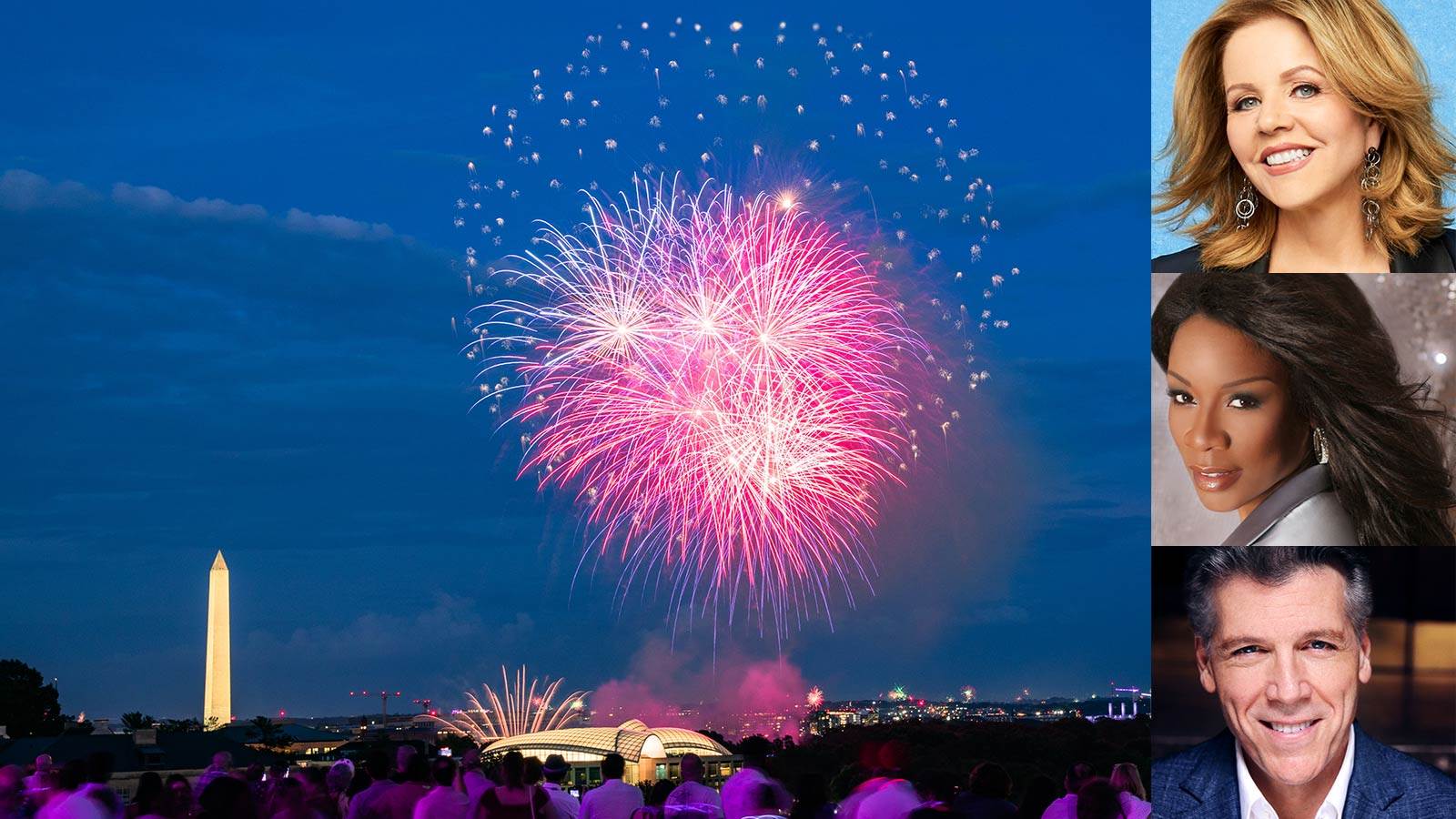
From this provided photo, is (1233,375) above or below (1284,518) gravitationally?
above

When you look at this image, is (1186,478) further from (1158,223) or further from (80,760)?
(80,760)

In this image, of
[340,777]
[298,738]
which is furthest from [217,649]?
[340,777]

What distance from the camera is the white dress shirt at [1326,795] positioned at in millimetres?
5180

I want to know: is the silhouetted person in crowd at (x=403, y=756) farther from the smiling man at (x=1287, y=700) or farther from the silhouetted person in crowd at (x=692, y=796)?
the smiling man at (x=1287, y=700)

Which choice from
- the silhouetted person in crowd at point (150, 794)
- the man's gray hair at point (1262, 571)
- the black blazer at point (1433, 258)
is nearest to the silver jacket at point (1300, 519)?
the man's gray hair at point (1262, 571)

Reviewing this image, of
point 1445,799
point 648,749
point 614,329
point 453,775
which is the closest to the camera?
point 1445,799

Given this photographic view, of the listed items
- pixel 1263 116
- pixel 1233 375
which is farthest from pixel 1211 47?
pixel 1233 375

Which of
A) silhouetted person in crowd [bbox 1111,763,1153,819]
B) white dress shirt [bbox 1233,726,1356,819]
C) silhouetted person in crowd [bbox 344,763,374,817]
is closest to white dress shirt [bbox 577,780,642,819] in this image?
silhouetted person in crowd [bbox 344,763,374,817]

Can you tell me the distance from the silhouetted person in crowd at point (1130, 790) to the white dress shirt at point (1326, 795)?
3.12m

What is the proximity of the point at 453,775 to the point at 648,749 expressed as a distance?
4912 centimetres

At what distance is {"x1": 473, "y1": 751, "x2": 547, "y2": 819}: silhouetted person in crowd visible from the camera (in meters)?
8.88

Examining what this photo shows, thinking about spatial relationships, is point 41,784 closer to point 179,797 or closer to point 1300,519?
point 179,797

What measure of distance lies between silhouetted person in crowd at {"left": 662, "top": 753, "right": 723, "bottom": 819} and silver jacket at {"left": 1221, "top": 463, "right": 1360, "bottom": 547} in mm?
3442

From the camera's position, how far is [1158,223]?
220 inches
